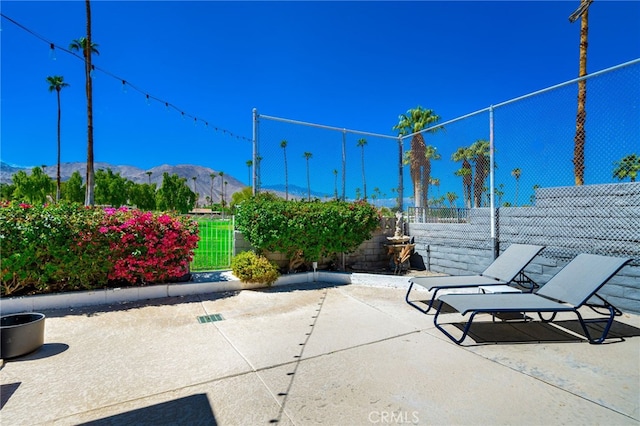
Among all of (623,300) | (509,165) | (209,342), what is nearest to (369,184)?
(509,165)

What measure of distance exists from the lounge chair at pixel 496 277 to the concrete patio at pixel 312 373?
0.53 m

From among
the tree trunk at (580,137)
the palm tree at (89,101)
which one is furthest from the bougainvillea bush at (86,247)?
the palm tree at (89,101)

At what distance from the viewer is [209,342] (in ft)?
11.7

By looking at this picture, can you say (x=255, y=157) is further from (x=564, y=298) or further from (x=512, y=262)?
(x=564, y=298)

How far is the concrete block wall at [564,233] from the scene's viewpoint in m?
4.52

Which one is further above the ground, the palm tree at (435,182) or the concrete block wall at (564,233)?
the palm tree at (435,182)

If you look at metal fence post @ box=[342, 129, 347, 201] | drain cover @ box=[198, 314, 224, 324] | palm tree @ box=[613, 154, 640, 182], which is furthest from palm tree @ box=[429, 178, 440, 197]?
drain cover @ box=[198, 314, 224, 324]

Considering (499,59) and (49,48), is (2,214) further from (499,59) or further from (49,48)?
(499,59)

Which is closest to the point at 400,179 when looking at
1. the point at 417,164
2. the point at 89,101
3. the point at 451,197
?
the point at 417,164

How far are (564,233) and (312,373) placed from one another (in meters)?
5.01

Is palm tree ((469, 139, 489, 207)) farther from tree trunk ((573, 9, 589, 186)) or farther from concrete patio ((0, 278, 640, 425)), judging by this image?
concrete patio ((0, 278, 640, 425))

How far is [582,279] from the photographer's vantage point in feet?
12.8

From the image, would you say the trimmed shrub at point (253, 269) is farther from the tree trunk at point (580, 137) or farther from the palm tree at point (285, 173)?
the tree trunk at point (580, 137)

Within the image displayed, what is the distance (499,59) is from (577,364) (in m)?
10.2
